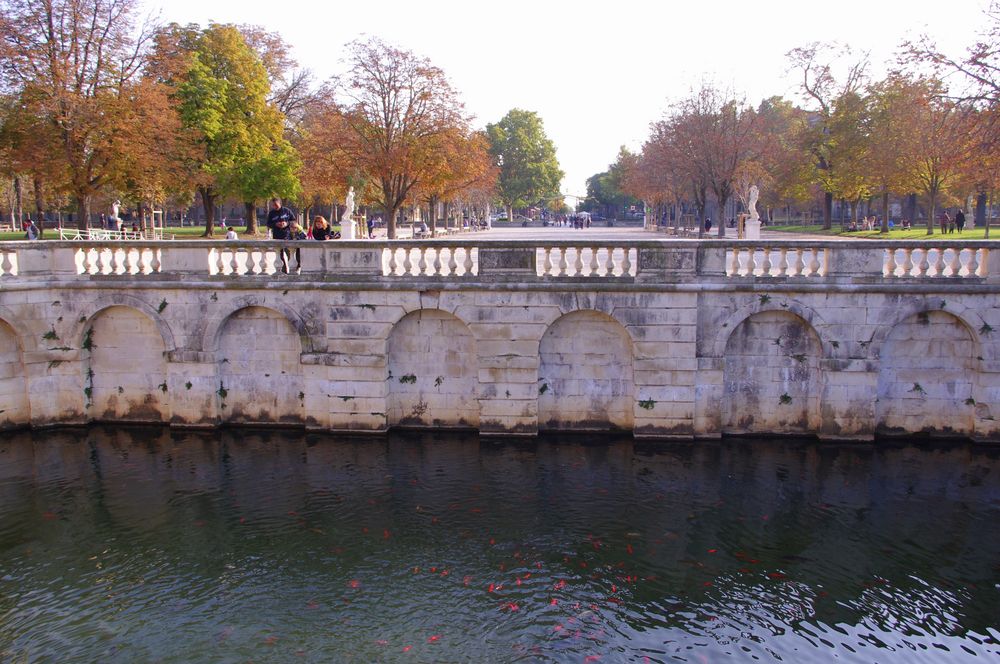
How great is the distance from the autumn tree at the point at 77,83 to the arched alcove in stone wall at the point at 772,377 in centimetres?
2569

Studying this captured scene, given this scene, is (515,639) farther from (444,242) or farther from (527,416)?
(444,242)

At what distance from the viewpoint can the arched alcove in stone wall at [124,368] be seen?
17.9 m

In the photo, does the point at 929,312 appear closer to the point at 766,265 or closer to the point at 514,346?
the point at 766,265

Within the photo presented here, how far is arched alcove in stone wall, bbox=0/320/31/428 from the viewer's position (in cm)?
1745

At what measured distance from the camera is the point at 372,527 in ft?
42.0

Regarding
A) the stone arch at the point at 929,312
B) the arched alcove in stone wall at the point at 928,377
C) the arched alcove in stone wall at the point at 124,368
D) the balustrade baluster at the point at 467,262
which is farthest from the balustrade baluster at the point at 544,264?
the arched alcove in stone wall at the point at 124,368

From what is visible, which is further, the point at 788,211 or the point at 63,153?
the point at 788,211

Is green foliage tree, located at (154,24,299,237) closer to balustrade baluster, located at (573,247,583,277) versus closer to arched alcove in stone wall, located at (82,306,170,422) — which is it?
arched alcove in stone wall, located at (82,306,170,422)

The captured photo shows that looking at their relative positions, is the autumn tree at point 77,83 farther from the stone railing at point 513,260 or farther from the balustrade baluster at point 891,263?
the balustrade baluster at point 891,263

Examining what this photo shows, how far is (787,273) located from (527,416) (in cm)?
680

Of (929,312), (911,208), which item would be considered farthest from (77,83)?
(911,208)

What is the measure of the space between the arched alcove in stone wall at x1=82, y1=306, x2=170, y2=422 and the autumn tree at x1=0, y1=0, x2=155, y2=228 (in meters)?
14.4

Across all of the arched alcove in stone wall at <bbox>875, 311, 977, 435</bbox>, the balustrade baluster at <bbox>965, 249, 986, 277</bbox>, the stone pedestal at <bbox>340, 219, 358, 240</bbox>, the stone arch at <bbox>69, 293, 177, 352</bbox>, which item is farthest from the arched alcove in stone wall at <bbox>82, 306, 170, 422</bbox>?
the balustrade baluster at <bbox>965, 249, 986, 277</bbox>

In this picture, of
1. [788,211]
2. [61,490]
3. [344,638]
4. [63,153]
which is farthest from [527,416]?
[788,211]
